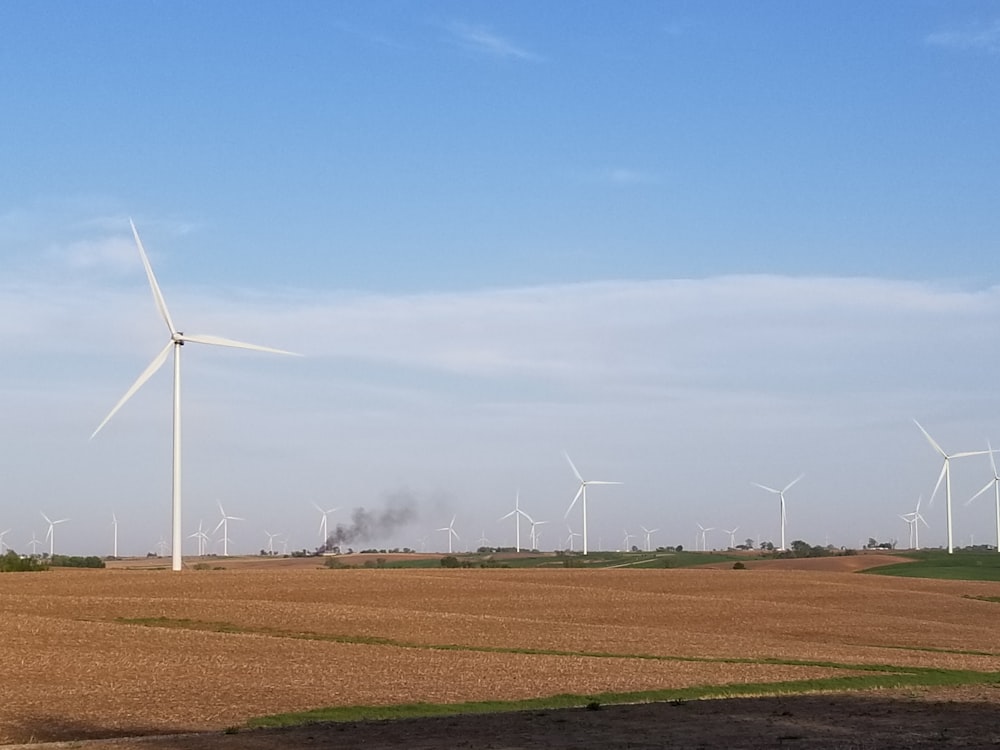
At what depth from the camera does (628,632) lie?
175 feet

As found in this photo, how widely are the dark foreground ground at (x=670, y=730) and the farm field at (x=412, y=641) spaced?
1.70 meters

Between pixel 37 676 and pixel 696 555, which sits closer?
pixel 37 676

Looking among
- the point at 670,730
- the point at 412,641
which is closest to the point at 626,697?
the point at 670,730

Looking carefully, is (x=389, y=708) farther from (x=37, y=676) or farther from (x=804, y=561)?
(x=804, y=561)

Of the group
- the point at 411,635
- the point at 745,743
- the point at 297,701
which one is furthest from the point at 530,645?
the point at 745,743

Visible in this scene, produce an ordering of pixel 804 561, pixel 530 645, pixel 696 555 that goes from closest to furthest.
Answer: pixel 530 645, pixel 804 561, pixel 696 555

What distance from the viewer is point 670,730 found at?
81.7 ft

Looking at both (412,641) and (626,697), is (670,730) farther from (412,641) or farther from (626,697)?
(412,641)

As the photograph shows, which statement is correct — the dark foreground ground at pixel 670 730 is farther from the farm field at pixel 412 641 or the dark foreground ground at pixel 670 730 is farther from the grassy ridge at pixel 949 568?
the grassy ridge at pixel 949 568

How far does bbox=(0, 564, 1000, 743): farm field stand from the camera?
32.1 m

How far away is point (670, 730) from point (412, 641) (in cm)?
2494

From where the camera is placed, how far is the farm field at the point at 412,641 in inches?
1264

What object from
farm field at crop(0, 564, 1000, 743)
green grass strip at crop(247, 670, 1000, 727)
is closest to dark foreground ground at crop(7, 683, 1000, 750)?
green grass strip at crop(247, 670, 1000, 727)

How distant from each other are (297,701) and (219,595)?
3557 centimetres
